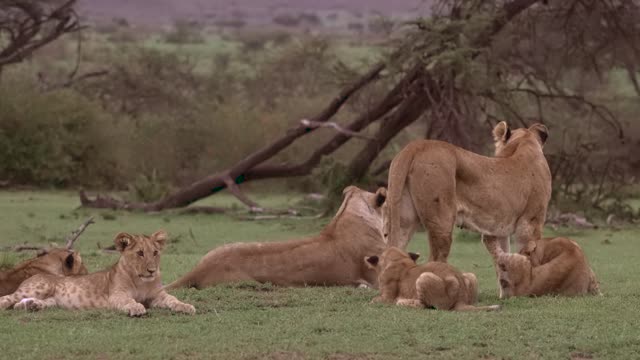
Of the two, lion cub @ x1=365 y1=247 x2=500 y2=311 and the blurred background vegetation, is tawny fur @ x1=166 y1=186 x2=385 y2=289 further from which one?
the blurred background vegetation

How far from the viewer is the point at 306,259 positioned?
979cm

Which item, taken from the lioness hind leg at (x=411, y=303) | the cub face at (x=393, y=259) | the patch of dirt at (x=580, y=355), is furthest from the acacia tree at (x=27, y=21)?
the patch of dirt at (x=580, y=355)

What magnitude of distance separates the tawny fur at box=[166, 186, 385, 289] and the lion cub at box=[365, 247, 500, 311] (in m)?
0.92

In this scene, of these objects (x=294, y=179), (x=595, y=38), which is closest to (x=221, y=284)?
(x=595, y=38)

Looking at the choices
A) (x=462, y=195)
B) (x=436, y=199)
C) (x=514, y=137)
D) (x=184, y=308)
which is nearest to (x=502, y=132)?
(x=514, y=137)

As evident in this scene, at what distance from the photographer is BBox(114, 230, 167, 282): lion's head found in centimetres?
831

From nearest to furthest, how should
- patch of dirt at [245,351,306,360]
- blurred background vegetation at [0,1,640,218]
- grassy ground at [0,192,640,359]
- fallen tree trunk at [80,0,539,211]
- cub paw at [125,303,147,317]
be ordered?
patch of dirt at [245,351,306,360]
grassy ground at [0,192,640,359]
cub paw at [125,303,147,317]
fallen tree trunk at [80,0,539,211]
blurred background vegetation at [0,1,640,218]

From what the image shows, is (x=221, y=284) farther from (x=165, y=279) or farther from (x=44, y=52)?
(x=44, y=52)

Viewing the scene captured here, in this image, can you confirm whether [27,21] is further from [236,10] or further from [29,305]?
[236,10]

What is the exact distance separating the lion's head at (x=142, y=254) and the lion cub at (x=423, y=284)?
1594 millimetres

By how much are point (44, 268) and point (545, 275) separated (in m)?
3.63

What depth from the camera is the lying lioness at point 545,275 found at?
9.03 meters

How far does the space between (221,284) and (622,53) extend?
1338 centimetres

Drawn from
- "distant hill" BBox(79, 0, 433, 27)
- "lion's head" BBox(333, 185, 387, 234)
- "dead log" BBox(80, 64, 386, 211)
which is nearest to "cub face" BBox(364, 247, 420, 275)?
"lion's head" BBox(333, 185, 387, 234)
